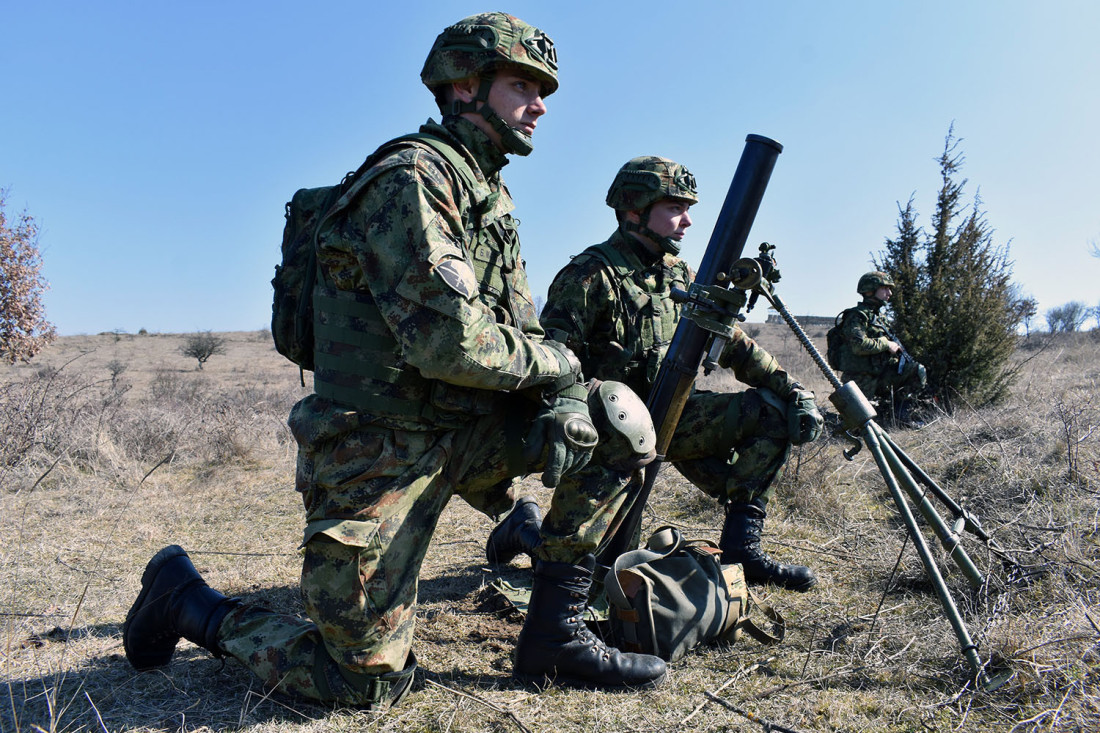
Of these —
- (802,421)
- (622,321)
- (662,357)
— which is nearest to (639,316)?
(622,321)

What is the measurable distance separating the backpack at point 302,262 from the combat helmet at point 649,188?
1756mm

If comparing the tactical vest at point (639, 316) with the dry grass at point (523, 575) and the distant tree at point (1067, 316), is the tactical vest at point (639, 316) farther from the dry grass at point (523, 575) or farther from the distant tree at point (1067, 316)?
the distant tree at point (1067, 316)

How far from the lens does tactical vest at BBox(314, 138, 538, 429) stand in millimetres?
2504

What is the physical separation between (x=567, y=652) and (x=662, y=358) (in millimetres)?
1859

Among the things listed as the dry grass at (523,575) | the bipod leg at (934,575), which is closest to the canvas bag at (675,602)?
the dry grass at (523,575)

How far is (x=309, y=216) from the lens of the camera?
282 cm

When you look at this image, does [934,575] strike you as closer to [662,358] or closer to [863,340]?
[662,358]

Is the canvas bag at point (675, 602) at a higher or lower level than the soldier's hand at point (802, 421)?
lower

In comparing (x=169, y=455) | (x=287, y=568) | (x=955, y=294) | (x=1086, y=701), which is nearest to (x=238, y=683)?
(x=287, y=568)

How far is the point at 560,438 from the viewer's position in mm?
2607

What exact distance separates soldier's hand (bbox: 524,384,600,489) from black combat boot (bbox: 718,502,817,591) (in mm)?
1583

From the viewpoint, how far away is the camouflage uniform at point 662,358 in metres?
4.03

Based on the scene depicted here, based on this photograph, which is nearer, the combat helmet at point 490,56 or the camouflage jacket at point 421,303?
the camouflage jacket at point 421,303

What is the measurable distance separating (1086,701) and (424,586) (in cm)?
297
